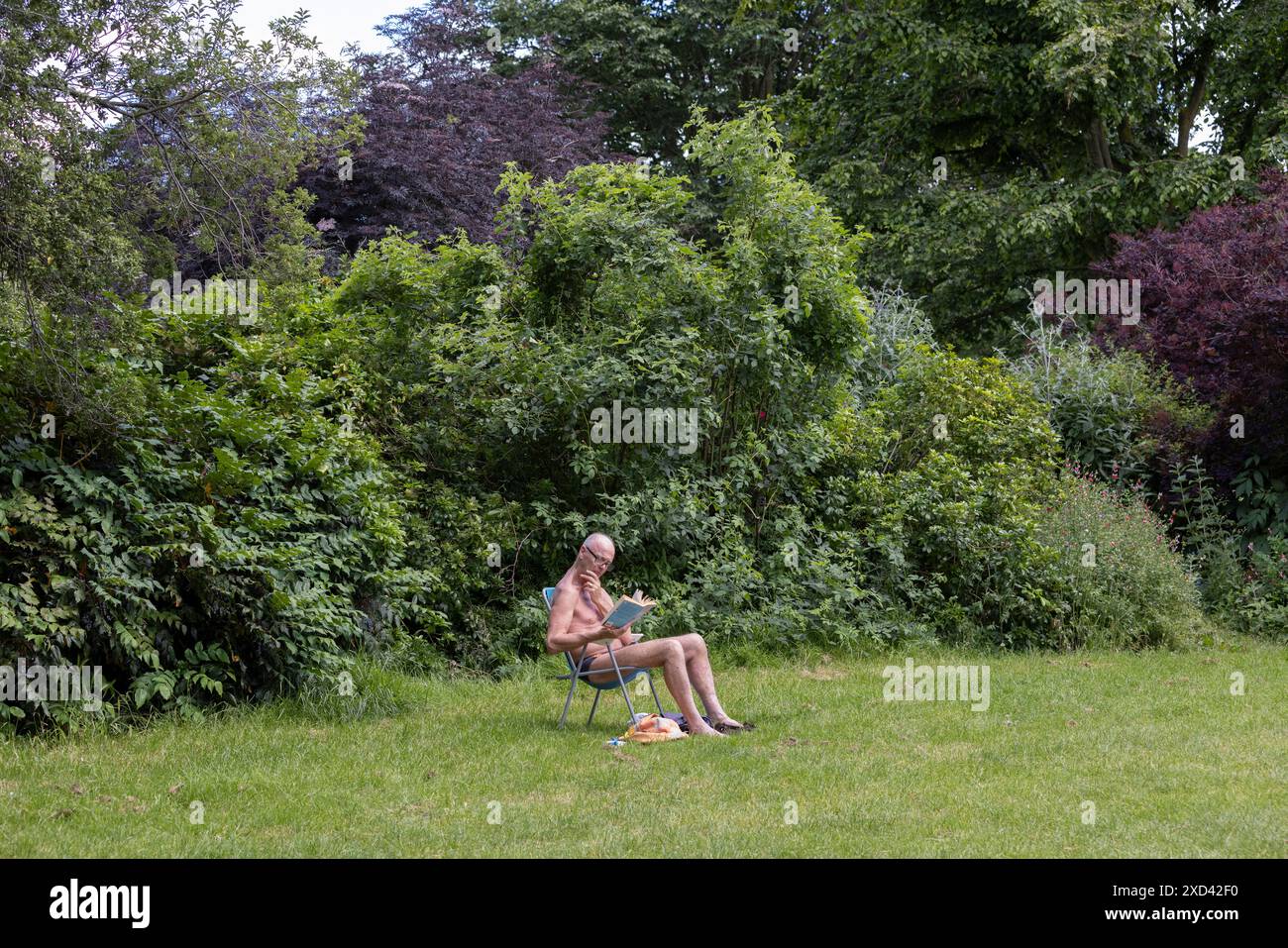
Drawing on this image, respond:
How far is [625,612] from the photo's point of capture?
7266 mm

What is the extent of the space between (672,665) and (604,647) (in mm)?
599

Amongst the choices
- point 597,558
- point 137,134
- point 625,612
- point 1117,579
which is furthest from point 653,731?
point 1117,579

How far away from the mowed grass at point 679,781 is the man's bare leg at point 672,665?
0.22 m

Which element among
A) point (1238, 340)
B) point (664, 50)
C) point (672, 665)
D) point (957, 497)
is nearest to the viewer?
point (672, 665)

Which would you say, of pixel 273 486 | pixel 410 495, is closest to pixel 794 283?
pixel 410 495

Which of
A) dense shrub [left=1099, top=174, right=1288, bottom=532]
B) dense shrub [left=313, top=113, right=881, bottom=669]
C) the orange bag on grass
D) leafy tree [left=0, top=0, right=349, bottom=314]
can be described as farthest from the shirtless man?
dense shrub [left=1099, top=174, right=1288, bottom=532]

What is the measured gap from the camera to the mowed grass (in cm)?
514

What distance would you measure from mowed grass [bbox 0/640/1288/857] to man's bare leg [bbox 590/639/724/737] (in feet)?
0.72

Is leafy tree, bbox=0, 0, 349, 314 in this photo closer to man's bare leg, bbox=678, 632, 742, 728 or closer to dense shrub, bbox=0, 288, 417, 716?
dense shrub, bbox=0, 288, 417, 716

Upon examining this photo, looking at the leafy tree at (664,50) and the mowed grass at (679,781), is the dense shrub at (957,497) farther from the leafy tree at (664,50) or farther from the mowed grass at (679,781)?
the leafy tree at (664,50)

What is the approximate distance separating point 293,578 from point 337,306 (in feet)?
14.2

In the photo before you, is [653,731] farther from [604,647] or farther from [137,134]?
[137,134]

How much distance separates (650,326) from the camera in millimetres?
10625

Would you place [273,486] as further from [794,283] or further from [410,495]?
[794,283]
